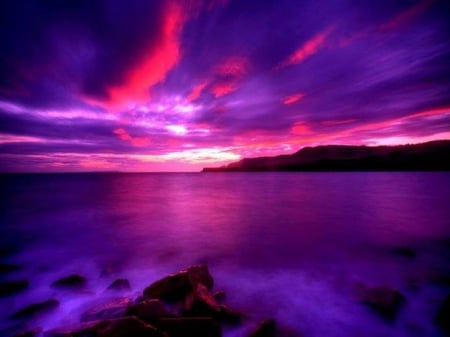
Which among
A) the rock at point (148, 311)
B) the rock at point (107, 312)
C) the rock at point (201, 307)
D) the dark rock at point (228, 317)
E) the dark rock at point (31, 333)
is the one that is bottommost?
the dark rock at point (228, 317)

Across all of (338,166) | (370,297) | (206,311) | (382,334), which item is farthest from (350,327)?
(338,166)

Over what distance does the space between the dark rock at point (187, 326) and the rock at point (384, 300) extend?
4.12 metres

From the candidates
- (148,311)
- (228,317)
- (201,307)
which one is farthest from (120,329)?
(228,317)

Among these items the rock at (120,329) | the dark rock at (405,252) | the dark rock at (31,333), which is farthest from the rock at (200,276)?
the dark rock at (405,252)

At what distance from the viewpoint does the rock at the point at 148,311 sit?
13.9 feet

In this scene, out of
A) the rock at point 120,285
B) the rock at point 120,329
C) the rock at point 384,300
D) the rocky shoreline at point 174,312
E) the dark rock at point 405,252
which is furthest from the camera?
the dark rock at point 405,252

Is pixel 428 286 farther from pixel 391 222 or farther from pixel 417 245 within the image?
pixel 391 222

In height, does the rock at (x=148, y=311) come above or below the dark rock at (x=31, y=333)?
above

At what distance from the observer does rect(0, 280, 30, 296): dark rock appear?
627 centimetres

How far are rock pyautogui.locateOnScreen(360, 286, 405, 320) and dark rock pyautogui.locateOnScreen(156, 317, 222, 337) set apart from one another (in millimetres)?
4118

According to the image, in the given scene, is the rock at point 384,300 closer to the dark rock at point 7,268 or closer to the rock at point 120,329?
the rock at point 120,329

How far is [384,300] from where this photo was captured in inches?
209

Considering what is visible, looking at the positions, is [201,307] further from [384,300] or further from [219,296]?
[384,300]

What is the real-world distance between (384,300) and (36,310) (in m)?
8.79
